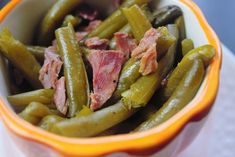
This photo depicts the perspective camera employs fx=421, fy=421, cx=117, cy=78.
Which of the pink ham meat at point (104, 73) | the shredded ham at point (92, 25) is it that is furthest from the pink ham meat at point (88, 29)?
the pink ham meat at point (104, 73)

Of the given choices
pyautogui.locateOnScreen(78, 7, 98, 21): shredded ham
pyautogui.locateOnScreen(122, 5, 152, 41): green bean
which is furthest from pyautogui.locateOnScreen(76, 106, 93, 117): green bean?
pyautogui.locateOnScreen(78, 7, 98, 21): shredded ham

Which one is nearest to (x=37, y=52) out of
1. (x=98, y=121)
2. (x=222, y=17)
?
(x=98, y=121)

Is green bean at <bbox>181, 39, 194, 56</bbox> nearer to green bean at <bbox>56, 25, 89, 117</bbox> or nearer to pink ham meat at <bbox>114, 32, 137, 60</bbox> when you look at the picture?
pink ham meat at <bbox>114, 32, 137, 60</bbox>

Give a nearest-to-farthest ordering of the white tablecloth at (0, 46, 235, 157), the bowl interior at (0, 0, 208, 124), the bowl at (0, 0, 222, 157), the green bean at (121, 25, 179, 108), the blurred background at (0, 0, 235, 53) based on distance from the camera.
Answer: the bowl at (0, 0, 222, 157), the green bean at (121, 25, 179, 108), the bowl interior at (0, 0, 208, 124), the white tablecloth at (0, 46, 235, 157), the blurred background at (0, 0, 235, 53)

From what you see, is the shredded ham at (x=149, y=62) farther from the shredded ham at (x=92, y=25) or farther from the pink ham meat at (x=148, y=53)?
the shredded ham at (x=92, y=25)

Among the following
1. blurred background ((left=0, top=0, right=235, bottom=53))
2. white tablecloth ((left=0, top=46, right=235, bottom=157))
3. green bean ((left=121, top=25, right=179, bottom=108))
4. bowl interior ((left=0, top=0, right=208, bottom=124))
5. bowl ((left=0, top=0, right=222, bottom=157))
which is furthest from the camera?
blurred background ((left=0, top=0, right=235, bottom=53))

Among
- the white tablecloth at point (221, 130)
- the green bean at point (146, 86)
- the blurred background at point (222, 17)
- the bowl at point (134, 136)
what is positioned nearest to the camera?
the bowl at point (134, 136)

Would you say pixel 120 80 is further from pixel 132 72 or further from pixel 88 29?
pixel 88 29
